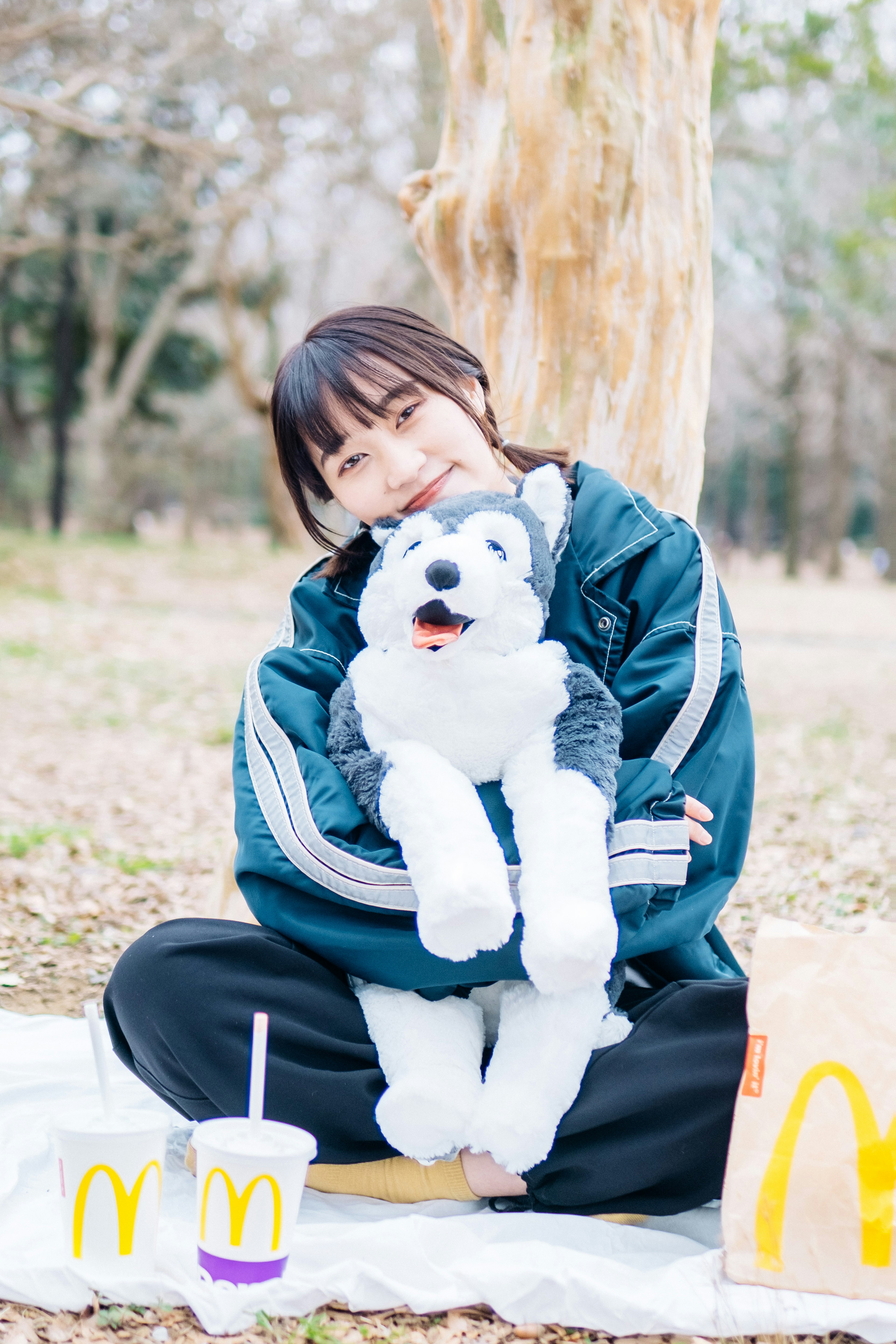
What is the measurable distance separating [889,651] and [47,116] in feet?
29.1

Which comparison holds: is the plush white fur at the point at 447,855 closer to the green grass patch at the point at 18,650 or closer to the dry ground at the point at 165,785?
the dry ground at the point at 165,785

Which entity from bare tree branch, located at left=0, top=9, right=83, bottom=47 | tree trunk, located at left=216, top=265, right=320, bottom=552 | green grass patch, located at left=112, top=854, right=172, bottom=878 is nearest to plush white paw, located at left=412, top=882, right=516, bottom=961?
green grass patch, located at left=112, top=854, right=172, bottom=878

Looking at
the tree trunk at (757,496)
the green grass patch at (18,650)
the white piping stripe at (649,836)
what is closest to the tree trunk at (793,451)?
the tree trunk at (757,496)

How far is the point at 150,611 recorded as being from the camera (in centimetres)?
1185

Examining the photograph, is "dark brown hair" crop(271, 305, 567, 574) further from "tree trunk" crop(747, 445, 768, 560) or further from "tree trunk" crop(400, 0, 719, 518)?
"tree trunk" crop(747, 445, 768, 560)

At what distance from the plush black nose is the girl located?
360 mm

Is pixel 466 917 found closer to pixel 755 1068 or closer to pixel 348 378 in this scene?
pixel 755 1068

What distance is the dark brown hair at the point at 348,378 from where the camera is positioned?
7.11 feet

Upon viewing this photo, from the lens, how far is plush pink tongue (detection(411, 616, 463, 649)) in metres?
1.86

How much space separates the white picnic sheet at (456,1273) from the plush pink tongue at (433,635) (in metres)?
0.89

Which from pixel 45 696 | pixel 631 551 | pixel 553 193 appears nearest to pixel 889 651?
pixel 45 696

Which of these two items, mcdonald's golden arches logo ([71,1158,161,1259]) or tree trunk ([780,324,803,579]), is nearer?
mcdonald's golden arches logo ([71,1158,161,1259])

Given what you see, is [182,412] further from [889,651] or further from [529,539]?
[529,539]

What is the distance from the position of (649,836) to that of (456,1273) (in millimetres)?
707
